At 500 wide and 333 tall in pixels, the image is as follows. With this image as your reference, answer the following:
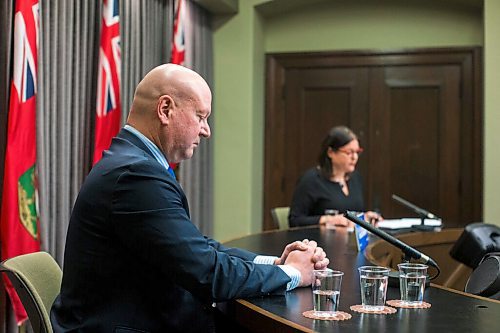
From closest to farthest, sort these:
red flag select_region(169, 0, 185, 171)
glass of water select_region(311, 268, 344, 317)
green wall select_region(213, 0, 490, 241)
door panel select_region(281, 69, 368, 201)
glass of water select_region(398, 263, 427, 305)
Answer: glass of water select_region(311, 268, 344, 317)
glass of water select_region(398, 263, 427, 305)
red flag select_region(169, 0, 185, 171)
green wall select_region(213, 0, 490, 241)
door panel select_region(281, 69, 368, 201)

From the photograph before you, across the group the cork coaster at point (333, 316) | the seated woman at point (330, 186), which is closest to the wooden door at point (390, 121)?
the seated woman at point (330, 186)

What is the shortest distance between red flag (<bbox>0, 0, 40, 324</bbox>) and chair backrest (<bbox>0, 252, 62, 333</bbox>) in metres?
1.35

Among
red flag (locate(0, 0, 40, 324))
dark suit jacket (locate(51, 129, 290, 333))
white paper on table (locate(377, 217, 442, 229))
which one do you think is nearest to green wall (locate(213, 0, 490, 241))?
white paper on table (locate(377, 217, 442, 229))

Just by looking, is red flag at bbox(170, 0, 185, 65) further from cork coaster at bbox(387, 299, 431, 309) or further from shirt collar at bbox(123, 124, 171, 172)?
cork coaster at bbox(387, 299, 431, 309)

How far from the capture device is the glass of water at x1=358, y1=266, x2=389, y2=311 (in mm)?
1856

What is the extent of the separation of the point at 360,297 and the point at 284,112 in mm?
5001

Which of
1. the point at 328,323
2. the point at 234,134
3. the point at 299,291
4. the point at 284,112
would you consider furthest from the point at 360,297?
the point at 284,112

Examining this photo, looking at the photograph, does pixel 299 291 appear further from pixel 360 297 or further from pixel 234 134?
pixel 234 134

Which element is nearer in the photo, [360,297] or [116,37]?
[360,297]

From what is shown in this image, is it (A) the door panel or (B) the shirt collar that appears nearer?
(B) the shirt collar

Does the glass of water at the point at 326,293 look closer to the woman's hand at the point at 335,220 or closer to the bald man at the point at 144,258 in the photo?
the bald man at the point at 144,258

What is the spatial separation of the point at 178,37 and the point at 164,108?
3.63 m

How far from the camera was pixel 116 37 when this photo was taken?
447 centimetres

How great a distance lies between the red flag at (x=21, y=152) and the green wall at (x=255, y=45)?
297 centimetres
